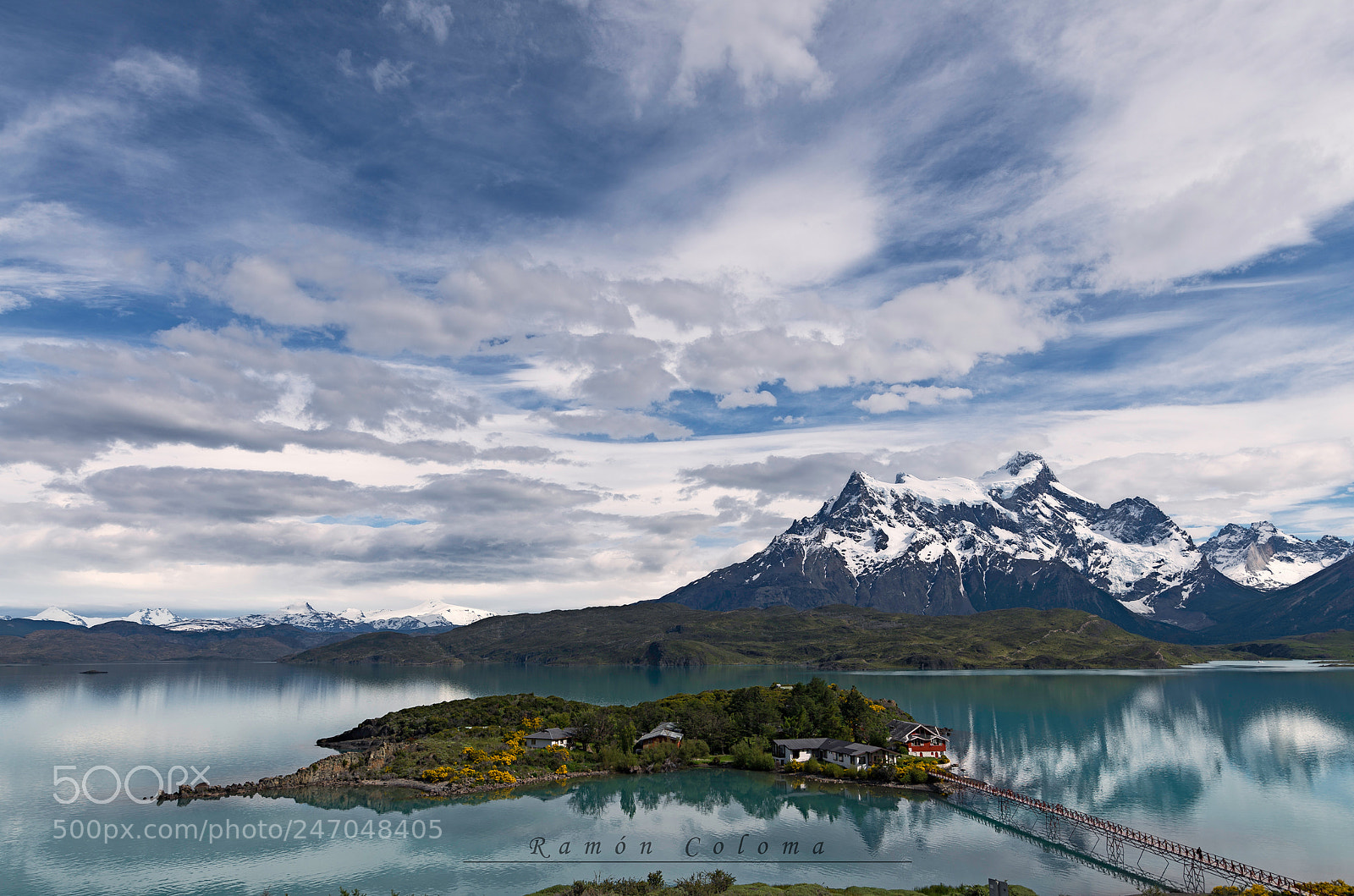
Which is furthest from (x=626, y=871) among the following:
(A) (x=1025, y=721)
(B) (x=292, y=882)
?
(A) (x=1025, y=721)

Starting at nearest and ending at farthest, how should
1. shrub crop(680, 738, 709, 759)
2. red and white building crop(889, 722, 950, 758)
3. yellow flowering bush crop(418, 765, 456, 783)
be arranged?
yellow flowering bush crop(418, 765, 456, 783) < shrub crop(680, 738, 709, 759) < red and white building crop(889, 722, 950, 758)

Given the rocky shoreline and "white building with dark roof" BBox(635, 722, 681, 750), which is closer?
the rocky shoreline

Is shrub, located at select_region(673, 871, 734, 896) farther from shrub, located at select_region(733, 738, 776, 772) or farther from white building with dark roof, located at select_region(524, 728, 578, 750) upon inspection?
white building with dark roof, located at select_region(524, 728, 578, 750)

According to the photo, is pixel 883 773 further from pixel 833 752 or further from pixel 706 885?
pixel 706 885

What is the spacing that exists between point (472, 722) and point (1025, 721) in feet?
358

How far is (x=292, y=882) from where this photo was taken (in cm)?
5972

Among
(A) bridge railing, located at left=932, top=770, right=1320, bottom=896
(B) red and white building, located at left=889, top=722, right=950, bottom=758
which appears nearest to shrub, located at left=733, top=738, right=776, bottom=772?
(B) red and white building, located at left=889, top=722, right=950, bottom=758

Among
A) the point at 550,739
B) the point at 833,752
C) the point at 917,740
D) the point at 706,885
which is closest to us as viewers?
the point at 706,885

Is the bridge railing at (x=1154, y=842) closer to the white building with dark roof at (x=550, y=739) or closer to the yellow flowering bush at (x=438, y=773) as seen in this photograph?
the white building with dark roof at (x=550, y=739)

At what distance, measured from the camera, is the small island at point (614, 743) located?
94875mm

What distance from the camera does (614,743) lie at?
10738 cm

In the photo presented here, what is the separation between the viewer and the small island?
9488 centimetres

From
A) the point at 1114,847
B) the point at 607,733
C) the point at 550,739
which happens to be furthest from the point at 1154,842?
the point at 550,739

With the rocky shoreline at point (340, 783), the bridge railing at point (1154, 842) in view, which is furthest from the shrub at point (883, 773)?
the rocky shoreline at point (340, 783)
